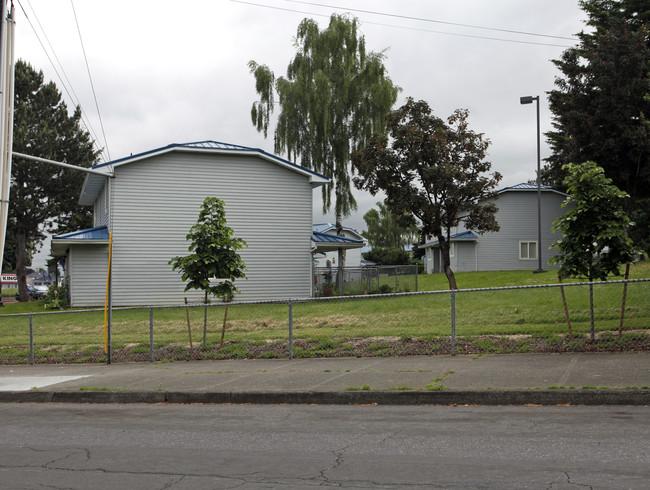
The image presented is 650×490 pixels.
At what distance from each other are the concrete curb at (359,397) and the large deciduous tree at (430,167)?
58.2 ft

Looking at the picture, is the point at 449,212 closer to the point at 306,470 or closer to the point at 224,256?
the point at 224,256

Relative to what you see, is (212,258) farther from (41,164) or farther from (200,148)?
(41,164)

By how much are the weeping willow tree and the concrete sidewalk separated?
2380cm

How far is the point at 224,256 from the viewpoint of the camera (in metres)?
14.9

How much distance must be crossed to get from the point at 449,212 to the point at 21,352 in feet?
56.0

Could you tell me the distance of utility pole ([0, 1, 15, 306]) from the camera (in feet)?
44.3

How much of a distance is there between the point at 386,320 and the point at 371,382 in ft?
18.2

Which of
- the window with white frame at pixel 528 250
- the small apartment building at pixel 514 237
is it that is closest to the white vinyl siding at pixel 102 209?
the small apartment building at pixel 514 237

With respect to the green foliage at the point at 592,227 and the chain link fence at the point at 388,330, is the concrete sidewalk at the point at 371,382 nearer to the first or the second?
the chain link fence at the point at 388,330

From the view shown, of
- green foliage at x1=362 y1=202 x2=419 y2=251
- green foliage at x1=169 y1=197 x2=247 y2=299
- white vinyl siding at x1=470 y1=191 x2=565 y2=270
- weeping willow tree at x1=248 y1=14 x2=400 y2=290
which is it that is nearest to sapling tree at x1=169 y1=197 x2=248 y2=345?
green foliage at x1=169 y1=197 x2=247 y2=299

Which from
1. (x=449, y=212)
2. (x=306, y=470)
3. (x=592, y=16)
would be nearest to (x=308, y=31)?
(x=449, y=212)

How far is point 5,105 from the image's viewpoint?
1371 centimetres

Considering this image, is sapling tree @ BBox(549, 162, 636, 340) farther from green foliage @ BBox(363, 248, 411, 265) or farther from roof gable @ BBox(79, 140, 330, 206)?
green foliage @ BBox(363, 248, 411, 265)

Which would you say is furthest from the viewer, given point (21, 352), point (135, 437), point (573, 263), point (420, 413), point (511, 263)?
point (511, 263)
